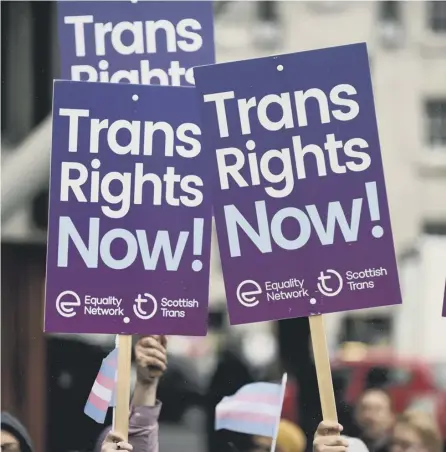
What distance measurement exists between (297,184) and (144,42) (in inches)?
45.5

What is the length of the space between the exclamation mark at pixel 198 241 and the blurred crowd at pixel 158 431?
1.02 ft

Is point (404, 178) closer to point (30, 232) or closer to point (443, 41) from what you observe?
point (443, 41)

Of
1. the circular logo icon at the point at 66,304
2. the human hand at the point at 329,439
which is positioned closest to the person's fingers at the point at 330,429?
the human hand at the point at 329,439

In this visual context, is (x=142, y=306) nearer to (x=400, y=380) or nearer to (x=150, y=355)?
(x=150, y=355)

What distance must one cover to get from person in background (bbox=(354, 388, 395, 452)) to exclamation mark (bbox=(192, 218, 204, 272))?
2.38m

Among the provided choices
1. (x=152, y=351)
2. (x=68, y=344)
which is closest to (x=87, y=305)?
(x=152, y=351)

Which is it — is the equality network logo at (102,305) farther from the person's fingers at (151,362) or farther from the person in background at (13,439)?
the person in background at (13,439)

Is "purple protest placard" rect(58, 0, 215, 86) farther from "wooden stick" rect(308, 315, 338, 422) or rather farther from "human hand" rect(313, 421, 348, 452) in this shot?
"human hand" rect(313, 421, 348, 452)

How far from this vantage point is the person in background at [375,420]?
6703mm

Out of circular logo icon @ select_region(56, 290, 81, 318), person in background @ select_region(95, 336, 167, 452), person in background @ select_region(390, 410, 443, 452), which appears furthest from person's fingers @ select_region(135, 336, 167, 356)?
person in background @ select_region(390, 410, 443, 452)

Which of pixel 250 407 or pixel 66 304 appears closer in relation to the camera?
pixel 66 304

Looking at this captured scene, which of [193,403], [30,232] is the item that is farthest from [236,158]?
[193,403]

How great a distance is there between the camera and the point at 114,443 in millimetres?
4184

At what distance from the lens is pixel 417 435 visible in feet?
20.4
